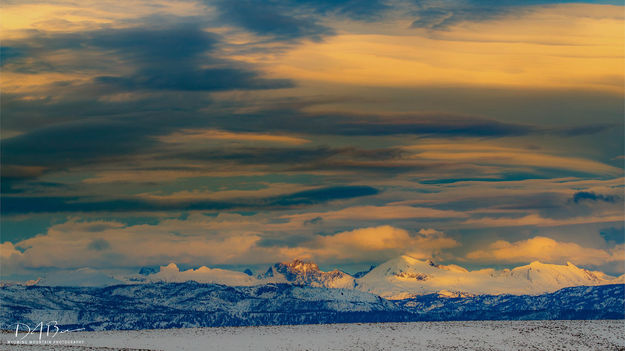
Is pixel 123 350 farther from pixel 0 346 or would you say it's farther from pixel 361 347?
pixel 361 347

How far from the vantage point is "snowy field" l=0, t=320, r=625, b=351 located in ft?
404

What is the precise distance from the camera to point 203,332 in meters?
136

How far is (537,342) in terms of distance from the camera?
129m

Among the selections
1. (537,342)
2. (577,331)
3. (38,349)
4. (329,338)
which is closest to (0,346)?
(38,349)

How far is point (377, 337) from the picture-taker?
132 meters

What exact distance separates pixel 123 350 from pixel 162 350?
729 cm

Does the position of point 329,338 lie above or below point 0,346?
below

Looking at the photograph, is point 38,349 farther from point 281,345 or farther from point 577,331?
point 577,331

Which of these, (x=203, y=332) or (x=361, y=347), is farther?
(x=203, y=332)

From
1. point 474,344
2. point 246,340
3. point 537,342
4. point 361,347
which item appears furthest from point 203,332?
point 537,342

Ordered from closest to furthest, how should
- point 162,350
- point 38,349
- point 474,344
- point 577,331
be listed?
1. point 38,349
2. point 162,350
3. point 474,344
4. point 577,331

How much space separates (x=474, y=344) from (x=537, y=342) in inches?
409

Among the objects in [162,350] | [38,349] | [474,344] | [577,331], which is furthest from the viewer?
[577,331]

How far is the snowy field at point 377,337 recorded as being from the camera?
123 m
